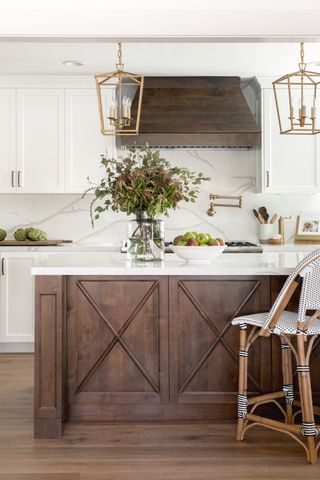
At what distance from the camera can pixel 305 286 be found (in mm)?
2846

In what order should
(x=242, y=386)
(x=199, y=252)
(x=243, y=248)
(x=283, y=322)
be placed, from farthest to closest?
(x=243, y=248), (x=199, y=252), (x=242, y=386), (x=283, y=322)

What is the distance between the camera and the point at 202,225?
586 cm

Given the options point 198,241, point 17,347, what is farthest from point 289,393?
point 17,347

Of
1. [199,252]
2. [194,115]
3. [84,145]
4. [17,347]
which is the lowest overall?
[17,347]

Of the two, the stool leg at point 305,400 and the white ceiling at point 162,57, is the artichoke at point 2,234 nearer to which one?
the white ceiling at point 162,57

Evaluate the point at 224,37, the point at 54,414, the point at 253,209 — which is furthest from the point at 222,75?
the point at 54,414

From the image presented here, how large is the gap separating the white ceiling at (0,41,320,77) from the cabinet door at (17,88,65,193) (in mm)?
294

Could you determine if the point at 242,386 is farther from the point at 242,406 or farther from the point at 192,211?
the point at 192,211

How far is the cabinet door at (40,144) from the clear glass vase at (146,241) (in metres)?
2.06

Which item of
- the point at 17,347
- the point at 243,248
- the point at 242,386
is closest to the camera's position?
the point at 242,386

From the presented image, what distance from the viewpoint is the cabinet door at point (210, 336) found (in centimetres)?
330

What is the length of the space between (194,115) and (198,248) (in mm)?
2217

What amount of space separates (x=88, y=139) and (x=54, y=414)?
2.93 m

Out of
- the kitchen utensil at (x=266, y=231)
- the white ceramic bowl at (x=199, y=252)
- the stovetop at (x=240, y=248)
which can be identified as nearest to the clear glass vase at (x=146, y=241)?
the white ceramic bowl at (x=199, y=252)
